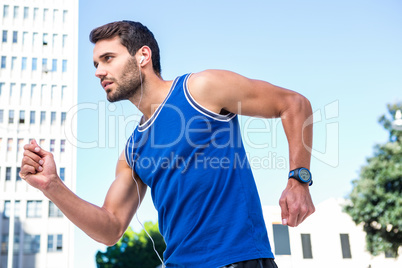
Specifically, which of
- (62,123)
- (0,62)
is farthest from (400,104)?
(0,62)

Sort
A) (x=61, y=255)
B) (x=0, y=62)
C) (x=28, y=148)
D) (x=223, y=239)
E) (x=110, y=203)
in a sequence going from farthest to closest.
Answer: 1. (x=0, y=62)
2. (x=61, y=255)
3. (x=110, y=203)
4. (x=28, y=148)
5. (x=223, y=239)

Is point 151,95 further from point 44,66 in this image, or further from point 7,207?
point 44,66

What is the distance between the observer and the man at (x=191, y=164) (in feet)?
4.69

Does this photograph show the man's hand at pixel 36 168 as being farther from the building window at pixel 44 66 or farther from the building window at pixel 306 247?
the building window at pixel 44 66

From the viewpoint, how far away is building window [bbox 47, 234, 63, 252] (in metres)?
42.2

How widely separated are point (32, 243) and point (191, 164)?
145 feet

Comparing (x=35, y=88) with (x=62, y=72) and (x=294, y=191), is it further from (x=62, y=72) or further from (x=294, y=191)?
(x=294, y=191)

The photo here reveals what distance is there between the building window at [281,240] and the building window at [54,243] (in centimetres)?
2548

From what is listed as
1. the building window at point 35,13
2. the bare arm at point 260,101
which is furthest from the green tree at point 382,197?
the building window at point 35,13

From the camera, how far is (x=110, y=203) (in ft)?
5.90

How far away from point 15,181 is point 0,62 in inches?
479

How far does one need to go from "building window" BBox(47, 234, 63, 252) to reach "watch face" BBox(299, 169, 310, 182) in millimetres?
43851

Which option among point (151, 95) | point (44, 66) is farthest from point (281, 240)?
point (44, 66)

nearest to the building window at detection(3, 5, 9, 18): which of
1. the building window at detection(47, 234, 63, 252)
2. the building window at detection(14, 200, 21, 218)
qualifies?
the building window at detection(14, 200, 21, 218)
